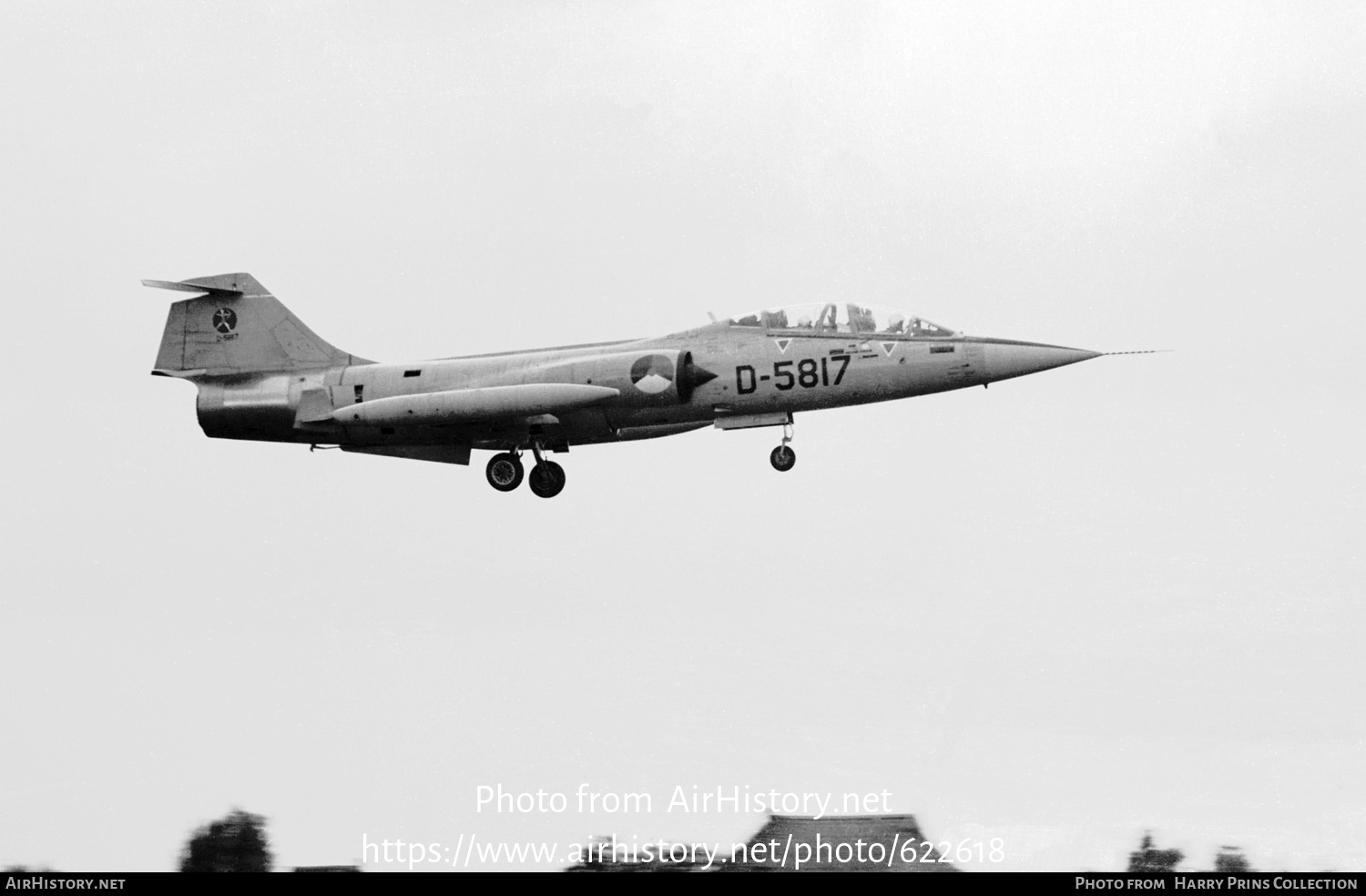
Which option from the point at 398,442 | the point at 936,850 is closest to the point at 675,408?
the point at 398,442

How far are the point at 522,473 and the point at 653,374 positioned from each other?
3.20m

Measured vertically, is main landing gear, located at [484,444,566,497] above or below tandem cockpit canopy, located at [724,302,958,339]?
below

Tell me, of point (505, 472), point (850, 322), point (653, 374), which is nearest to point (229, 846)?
point (505, 472)

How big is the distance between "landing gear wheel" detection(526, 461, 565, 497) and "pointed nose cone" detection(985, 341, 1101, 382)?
7.07 m

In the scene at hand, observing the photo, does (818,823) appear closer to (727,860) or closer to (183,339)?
(727,860)

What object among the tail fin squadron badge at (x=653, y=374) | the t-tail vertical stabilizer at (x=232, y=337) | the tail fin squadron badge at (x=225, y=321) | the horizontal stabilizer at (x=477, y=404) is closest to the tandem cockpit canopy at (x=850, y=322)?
the tail fin squadron badge at (x=653, y=374)

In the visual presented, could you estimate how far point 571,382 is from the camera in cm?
4131

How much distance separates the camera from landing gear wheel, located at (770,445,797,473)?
4075cm

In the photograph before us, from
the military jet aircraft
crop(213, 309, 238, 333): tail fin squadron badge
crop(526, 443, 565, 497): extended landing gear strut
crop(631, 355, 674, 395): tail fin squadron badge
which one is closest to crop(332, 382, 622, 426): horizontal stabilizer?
the military jet aircraft

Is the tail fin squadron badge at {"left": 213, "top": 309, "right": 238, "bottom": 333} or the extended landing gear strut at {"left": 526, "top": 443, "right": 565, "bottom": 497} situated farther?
the tail fin squadron badge at {"left": 213, "top": 309, "right": 238, "bottom": 333}

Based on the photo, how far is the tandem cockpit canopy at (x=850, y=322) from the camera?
135 feet

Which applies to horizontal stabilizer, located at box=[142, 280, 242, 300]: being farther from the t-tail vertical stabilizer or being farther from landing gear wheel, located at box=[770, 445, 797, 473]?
landing gear wheel, located at box=[770, 445, 797, 473]

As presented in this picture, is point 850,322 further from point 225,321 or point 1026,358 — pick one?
point 225,321
